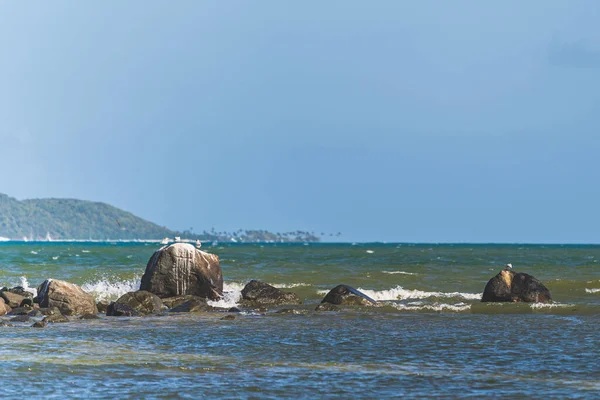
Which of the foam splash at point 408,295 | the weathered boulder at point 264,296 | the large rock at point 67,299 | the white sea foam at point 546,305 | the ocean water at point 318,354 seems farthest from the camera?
the foam splash at point 408,295

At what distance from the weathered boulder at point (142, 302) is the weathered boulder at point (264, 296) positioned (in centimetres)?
467

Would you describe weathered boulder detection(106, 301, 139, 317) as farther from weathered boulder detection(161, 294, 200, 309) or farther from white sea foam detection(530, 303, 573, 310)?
white sea foam detection(530, 303, 573, 310)

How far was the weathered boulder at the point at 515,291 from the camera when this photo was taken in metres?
35.5

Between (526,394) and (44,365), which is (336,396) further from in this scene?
(44,365)

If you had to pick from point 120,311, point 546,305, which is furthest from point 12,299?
point 546,305

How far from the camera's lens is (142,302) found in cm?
3225

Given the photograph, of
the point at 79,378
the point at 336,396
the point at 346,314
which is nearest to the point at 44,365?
the point at 79,378

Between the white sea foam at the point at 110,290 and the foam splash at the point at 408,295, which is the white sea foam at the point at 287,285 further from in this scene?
the white sea foam at the point at 110,290

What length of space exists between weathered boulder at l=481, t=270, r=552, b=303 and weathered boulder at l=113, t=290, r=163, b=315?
1485 centimetres

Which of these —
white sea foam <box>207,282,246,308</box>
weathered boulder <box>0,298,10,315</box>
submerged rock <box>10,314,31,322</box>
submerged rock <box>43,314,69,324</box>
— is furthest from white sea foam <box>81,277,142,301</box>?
submerged rock <box>43,314,69,324</box>

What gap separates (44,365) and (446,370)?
8977mm

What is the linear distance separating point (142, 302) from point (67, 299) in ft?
9.58

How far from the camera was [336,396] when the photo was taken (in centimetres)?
1465

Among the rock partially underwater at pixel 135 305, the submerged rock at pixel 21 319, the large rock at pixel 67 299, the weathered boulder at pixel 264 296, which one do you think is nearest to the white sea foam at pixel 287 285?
the weathered boulder at pixel 264 296
